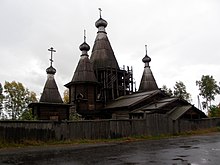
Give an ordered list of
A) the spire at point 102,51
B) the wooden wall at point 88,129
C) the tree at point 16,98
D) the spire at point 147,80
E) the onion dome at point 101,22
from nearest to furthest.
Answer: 1. the wooden wall at point 88,129
2. the spire at point 102,51
3. the spire at point 147,80
4. the onion dome at point 101,22
5. the tree at point 16,98

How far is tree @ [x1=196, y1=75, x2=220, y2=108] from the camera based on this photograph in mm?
66500

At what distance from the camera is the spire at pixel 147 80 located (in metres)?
43.0

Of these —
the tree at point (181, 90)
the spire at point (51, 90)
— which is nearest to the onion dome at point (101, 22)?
the spire at point (51, 90)

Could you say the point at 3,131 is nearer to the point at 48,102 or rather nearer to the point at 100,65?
the point at 48,102

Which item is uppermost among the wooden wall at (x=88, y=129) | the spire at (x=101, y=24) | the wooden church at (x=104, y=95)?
the spire at (x=101, y=24)

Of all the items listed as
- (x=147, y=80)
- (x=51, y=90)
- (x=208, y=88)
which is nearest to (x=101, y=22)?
(x=147, y=80)

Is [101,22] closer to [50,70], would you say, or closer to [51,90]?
[50,70]

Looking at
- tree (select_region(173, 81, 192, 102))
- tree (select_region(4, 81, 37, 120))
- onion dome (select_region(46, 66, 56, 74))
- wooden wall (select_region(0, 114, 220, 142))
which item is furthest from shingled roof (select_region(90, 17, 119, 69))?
tree (select_region(173, 81, 192, 102))

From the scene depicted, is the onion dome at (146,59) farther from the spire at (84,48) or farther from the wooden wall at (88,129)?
the wooden wall at (88,129)

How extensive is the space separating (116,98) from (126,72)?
15.9 ft

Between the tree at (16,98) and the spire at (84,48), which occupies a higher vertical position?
the spire at (84,48)

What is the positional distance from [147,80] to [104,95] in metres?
9.43

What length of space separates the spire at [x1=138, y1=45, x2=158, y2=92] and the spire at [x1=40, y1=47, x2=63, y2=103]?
1485 cm

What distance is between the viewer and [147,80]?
43688mm
